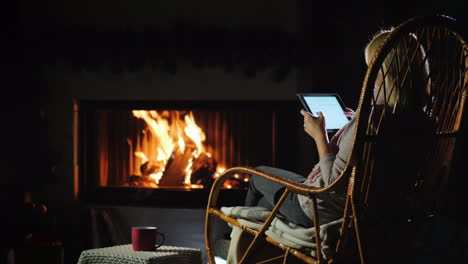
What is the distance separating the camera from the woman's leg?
188cm

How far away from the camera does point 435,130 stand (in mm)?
1751

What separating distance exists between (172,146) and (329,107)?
1.35 m

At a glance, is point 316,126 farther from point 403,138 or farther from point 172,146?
point 172,146

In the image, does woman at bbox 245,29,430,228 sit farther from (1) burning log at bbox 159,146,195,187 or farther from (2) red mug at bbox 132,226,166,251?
(1) burning log at bbox 159,146,195,187

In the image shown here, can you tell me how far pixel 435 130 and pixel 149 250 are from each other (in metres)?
0.95

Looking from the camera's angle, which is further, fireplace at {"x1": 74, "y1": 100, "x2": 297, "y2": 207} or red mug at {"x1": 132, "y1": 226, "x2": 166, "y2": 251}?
fireplace at {"x1": 74, "y1": 100, "x2": 297, "y2": 207}

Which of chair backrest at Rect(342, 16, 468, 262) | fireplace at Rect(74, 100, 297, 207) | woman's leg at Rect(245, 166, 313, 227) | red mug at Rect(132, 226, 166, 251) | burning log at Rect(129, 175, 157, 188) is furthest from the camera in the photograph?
burning log at Rect(129, 175, 157, 188)

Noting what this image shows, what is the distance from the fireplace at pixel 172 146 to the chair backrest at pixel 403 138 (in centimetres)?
161

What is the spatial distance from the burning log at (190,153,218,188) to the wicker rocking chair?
163 centimetres

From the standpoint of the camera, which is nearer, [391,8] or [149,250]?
[149,250]

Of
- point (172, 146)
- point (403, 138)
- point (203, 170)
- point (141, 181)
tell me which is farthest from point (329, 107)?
point (141, 181)

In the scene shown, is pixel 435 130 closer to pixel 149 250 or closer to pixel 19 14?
pixel 149 250

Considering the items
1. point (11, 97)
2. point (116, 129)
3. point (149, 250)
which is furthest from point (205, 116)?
point (149, 250)

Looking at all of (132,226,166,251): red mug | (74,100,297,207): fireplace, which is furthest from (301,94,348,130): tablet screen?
(74,100,297,207): fireplace
